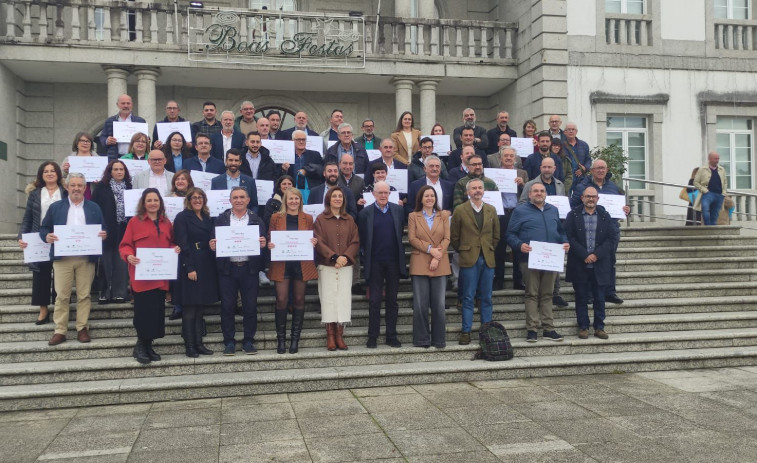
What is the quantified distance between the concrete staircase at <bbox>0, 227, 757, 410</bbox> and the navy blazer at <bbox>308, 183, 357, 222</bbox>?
1462 mm

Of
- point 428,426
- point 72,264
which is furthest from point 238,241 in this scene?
point 428,426

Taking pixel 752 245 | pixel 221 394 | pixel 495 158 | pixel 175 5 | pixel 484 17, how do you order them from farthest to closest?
pixel 484 17
pixel 175 5
pixel 752 245
pixel 495 158
pixel 221 394

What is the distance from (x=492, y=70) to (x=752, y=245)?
7.83 meters

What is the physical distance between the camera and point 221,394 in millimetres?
7160

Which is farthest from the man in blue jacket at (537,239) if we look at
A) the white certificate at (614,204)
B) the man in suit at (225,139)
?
the man in suit at (225,139)

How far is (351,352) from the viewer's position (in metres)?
8.00

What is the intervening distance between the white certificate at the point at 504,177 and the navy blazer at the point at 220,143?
12.4 feet

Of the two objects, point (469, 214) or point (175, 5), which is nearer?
point (469, 214)

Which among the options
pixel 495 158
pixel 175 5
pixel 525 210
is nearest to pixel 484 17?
pixel 175 5

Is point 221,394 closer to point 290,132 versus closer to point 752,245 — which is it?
point 290,132

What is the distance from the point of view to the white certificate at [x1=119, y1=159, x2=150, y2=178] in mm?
8875

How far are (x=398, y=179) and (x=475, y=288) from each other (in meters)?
2.22

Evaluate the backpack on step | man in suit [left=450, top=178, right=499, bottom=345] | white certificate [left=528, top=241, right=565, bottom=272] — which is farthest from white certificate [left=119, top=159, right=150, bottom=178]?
white certificate [left=528, top=241, right=565, bottom=272]

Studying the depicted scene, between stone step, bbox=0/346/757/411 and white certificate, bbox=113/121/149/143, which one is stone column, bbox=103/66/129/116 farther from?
stone step, bbox=0/346/757/411
